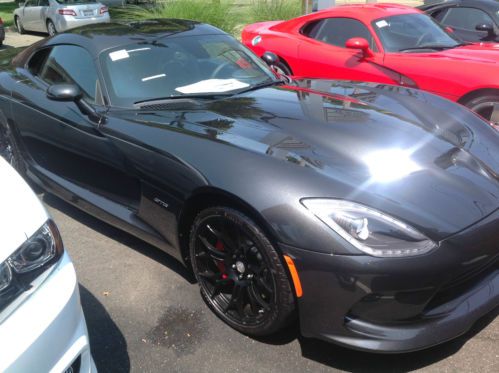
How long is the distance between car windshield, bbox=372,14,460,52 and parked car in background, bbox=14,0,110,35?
9963 mm

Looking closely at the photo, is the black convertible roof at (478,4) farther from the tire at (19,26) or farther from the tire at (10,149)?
the tire at (19,26)

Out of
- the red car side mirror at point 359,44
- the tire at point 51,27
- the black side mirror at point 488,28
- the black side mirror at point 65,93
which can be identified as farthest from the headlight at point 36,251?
the tire at point 51,27

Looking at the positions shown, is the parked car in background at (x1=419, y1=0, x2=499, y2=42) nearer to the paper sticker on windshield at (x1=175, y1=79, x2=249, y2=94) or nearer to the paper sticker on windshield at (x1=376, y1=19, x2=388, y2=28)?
the paper sticker on windshield at (x1=376, y1=19, x2=388, y2=28)

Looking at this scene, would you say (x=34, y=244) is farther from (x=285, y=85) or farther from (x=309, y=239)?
(x=285, y=85)

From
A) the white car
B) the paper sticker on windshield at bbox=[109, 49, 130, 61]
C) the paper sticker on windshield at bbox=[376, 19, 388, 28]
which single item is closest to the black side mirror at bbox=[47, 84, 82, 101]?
the paper sticker on windshield at bbox=[109, 49, 130, 61]

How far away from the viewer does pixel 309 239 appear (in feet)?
6.83

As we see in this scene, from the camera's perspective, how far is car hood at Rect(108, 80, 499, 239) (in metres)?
2.20

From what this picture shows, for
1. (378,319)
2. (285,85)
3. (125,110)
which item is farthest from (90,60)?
(378,319)

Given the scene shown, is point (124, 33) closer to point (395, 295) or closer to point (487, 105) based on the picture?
point (395, 295)

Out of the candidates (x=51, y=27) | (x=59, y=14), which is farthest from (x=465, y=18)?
(x=51, y=27)

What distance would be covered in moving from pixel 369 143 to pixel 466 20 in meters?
5.29

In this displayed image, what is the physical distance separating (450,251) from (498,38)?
5.29 metres

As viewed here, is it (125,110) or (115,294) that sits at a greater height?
(125,110)

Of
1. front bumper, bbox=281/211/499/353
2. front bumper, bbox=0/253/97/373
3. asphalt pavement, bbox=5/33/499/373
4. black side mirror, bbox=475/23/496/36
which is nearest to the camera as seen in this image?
front bumper, bbox=0/253/97/373
